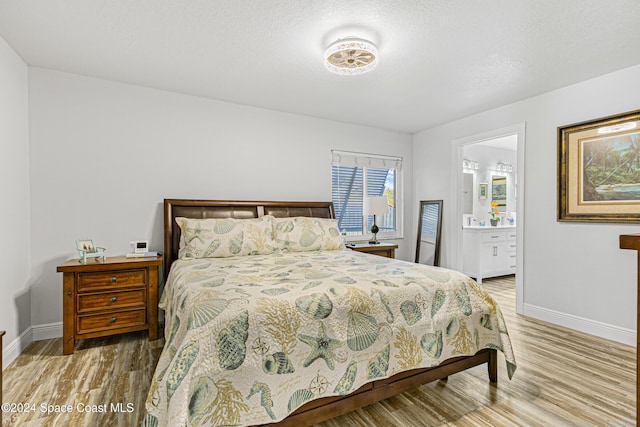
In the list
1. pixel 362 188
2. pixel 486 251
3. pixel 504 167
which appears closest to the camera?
pixel 362 188

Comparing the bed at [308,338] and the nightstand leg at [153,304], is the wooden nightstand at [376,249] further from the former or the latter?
the nightstand leg at [153,304]

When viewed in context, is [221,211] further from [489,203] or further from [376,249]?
[489,203]

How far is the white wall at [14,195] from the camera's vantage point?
2441 mm

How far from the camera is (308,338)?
5.23 ft

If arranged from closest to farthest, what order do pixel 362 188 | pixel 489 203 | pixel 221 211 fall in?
pixel 221 211, pixel 362 188, pixel 489 203

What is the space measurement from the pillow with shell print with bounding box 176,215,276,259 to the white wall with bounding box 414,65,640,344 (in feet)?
9.75

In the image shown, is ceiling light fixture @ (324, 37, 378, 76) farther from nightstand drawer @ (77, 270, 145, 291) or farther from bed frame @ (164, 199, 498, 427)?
nightstand drawer @ (77, 270, 145, 291)

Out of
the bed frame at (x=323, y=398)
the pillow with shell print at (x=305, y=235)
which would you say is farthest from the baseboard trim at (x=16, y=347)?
the pillow with shell print at (x=305, y=235)

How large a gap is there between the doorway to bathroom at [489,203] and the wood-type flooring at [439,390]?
136 centimetres

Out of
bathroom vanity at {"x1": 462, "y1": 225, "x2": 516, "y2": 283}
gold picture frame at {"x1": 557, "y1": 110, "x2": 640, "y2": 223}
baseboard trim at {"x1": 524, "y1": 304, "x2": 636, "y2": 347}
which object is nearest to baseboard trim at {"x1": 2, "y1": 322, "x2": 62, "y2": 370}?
baseboard trim at {"x1": 524, "y1": 304, "x2": 636, "y2": 347}

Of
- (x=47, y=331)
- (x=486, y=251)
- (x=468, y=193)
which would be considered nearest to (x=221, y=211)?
(x=47, y=331)

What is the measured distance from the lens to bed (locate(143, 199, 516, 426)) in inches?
54.4

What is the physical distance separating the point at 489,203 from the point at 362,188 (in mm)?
3168

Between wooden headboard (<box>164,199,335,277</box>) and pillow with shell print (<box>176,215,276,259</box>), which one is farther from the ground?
wooden headboard (<box>164,199,335,277</box>)
